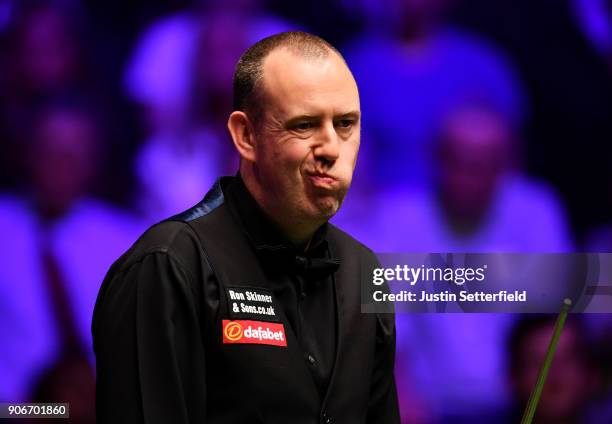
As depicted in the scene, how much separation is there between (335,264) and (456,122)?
147 cm

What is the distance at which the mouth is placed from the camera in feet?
6.81

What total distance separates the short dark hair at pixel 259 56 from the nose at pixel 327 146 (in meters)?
0.14

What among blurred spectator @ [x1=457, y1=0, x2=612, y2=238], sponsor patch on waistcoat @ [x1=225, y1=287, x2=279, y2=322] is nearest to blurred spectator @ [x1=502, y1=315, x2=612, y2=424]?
blurred spectator @ [x1=457, y1=0, x2=612, y2=238]

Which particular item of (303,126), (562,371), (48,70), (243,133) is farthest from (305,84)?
(562,371)

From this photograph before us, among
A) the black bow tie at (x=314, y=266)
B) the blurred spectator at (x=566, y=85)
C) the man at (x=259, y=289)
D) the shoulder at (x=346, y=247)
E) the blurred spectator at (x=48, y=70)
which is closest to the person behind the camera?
the man at (x=259, y=289)

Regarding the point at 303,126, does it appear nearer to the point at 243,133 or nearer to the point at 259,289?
the point at 243,133

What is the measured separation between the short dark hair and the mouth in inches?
6.9

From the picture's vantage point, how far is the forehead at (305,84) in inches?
81.2

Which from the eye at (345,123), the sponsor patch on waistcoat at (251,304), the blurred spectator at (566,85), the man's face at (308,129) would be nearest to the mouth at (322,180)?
the man's face at (308,129)

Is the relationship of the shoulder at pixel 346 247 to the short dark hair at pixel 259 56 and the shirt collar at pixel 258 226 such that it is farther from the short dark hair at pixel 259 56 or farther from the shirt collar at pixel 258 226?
the short dark hair at pixel 259 56

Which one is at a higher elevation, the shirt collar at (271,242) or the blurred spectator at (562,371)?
the shirt collar at (271,242)

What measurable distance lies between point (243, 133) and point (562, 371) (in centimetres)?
194

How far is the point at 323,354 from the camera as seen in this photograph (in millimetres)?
2195

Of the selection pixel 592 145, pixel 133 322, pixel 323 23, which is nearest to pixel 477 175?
pixel 592 145
